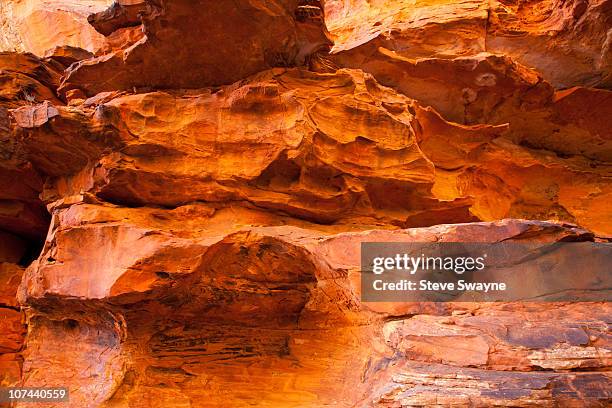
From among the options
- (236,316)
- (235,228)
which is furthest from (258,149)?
(236,316)

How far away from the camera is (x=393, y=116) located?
5.73 meters

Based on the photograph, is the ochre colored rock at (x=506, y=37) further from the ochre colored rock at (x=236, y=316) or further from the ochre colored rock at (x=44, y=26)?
the ochre colored rock at (x=44, y=26)

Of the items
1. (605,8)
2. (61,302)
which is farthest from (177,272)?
(605,8)

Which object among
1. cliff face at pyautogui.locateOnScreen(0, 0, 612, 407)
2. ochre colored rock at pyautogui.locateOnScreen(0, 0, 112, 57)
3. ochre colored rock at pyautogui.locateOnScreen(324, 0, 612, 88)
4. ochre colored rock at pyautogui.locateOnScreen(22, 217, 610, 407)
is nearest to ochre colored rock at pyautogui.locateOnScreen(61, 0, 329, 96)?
cliff face at pyautogui.locateOnScreen(0, 0, 612, 407)

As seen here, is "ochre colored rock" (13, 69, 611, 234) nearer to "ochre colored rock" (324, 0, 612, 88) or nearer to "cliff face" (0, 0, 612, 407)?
"cliff face" (0, 0, 612, 407)

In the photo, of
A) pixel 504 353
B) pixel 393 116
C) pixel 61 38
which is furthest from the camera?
pixel 61 38

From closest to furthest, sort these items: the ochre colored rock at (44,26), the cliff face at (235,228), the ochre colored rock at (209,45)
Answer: the cliff face at (235,228) → the ochre colored rock at (209,45) → the ochre colored rock at (44,26)

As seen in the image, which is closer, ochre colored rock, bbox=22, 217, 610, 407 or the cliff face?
ochre colored rock, bbox=22, 217, 610, 407

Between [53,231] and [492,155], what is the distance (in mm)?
7734

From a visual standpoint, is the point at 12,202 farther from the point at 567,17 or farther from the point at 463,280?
the point at 567,17

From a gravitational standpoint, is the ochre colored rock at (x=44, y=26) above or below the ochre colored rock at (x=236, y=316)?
above

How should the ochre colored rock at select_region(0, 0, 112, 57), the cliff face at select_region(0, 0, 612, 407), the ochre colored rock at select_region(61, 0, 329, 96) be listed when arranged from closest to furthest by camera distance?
the cliff face at select_region(0, 0, 612, 407), the ochre colored rock at select_region(61, 0, 329, 96), the ochre colored rock at select_region(0, 0, 112, 57)

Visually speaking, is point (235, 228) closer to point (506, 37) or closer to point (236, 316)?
point (236, 316)

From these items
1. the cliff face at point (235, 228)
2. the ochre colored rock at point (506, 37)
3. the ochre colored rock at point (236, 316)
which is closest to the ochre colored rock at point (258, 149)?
the cliff face at point (235, 228)
